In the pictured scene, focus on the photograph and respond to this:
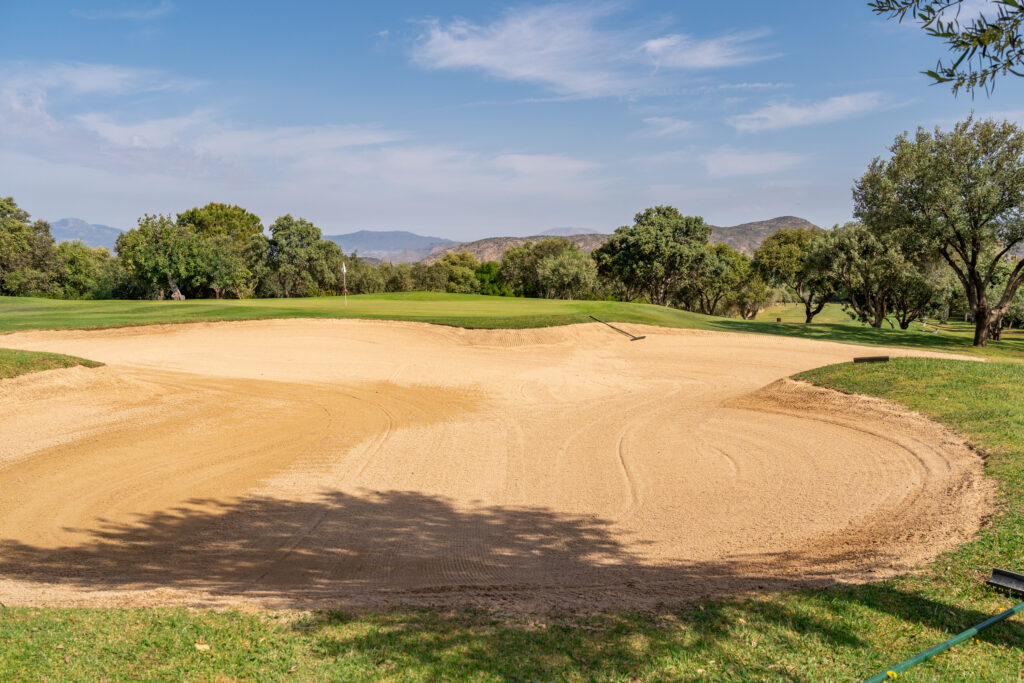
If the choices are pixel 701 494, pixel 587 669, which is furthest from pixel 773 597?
pixel 701 494

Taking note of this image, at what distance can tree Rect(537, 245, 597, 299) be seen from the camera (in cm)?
7319

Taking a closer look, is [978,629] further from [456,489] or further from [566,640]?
[456,489]

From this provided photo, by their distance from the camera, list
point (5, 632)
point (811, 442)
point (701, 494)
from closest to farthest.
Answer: point (5, 632)
point (701, 494)
point (811, 442)

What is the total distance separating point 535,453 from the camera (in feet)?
39.5

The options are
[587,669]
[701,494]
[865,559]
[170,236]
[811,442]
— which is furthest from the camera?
[170,236]

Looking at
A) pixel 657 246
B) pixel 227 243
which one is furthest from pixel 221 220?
pixel 657 246

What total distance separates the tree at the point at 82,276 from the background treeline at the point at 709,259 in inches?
7.5

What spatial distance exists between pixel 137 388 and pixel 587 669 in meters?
16.5

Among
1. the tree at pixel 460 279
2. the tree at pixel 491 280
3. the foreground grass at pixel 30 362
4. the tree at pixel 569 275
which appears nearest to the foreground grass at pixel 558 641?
the foreground grass at pixel 30 362

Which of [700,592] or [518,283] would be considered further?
[518,283]

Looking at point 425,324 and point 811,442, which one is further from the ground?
point 425,324

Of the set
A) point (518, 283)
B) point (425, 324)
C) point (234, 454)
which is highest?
point (518, 283)

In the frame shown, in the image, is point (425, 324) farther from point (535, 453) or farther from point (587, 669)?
point (587, 669)

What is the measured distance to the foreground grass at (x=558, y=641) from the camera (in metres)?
4.24
